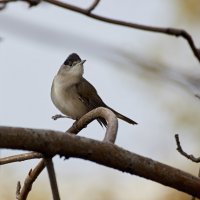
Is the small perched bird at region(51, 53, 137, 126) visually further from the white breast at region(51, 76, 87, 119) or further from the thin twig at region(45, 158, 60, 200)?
the thin twig at region(45, 158, 60, 200)

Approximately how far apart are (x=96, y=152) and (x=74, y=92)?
8.65ft

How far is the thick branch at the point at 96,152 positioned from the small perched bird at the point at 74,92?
7.68ft

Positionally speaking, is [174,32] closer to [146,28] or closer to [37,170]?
[146,28]

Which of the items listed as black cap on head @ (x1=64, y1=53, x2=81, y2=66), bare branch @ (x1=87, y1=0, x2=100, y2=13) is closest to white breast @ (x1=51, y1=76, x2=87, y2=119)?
black cap on head @ (x1=64, y1=53, x2=81, y2=66)

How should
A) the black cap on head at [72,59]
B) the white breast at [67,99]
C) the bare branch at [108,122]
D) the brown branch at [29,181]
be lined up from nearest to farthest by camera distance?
the bare branch at [108,122] < the brown branch at [29,181] < the white breast at [67,99] < the black cap on head at [72,59]

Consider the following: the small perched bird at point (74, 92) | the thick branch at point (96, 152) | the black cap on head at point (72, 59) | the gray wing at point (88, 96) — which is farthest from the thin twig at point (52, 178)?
the black cap on head at point (72, 59)

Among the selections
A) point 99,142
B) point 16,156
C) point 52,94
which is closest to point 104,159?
point 99,142

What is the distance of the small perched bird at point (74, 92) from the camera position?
11.6ft

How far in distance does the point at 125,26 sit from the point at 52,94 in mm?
2688

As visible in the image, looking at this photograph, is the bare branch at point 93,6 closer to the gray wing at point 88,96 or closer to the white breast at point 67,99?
the white breast at point 67,99

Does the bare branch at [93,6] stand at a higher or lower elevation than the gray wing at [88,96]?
higher

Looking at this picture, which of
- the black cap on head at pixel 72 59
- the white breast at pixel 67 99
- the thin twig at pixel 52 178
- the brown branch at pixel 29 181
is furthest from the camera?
the black cap on head at pixel 72 59

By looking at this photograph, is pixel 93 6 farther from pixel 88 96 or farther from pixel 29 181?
pixel 88 96

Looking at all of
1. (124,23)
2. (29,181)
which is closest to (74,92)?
(29,181)
